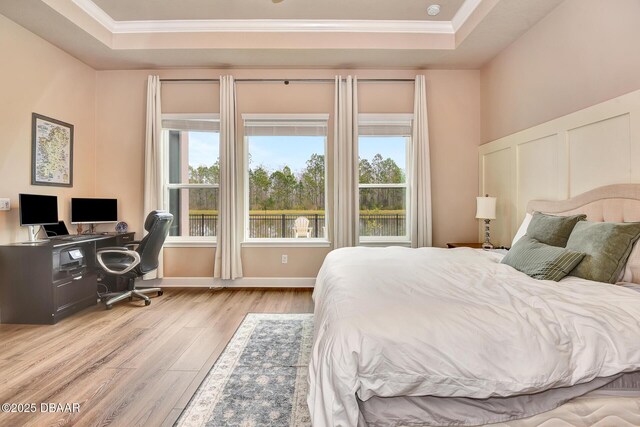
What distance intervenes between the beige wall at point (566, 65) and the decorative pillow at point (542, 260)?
1306 millimetres

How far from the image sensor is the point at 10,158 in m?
3.23

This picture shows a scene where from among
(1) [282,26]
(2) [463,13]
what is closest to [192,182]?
(1) [282,26]

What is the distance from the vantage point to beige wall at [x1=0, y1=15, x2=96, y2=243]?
3.18 m

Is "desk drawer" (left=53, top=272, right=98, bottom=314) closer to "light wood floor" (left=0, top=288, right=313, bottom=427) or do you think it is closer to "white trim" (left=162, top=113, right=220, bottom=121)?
"light wood floor" (left=0, top=288, right=313, bottom=427)

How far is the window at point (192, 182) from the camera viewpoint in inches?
177

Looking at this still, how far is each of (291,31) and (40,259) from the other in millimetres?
3580

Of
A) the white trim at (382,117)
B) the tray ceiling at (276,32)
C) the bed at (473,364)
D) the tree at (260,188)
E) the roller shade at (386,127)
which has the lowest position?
the bed at (473,364)

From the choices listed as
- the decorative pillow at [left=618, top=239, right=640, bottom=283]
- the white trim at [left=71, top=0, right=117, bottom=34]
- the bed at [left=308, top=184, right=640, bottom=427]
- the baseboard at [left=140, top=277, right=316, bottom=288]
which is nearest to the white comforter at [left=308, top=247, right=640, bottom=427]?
the bed at [left=308, top=184, right=640, bottom=427]

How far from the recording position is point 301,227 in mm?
4547

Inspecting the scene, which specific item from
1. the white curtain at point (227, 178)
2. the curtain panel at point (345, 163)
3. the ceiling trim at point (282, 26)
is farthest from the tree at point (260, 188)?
the ceiling trim at point (282, 26)

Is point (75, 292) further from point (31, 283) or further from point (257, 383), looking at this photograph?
point (257, 383)

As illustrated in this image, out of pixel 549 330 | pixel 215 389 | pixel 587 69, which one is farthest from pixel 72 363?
pixel 587 69

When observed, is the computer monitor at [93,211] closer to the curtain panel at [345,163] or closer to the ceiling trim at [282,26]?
the ceiling trim at [282,26]

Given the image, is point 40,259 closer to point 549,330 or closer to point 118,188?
point 118,188
